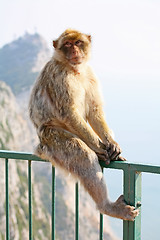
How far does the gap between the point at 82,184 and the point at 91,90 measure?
3.68 feet

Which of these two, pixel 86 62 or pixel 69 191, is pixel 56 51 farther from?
pixel 69 191

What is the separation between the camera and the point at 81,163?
333 centimetres

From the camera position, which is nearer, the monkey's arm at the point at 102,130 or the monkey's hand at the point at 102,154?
the monkey's hand at the point at 102,154

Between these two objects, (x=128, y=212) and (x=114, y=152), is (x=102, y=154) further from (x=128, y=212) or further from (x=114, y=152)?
(x=128, y=212)

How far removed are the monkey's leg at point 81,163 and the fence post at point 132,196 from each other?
5 centimetres

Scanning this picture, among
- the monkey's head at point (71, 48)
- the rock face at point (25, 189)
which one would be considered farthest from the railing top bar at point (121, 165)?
the rock face at point (25, 189)

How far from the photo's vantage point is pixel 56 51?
409 centimetres

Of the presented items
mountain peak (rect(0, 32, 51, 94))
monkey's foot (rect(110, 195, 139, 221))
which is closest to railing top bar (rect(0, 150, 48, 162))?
monkey's foot (rect(110, 195, 139, 221))

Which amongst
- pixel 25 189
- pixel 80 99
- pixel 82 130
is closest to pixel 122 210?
pixel 82 130

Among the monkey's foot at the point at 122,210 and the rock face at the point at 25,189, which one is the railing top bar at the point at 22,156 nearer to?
the monkey's foot at the point at 122,210

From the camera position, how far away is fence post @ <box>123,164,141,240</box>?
2.88 meters

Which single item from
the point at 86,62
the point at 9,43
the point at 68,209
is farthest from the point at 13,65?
the point at 86,62

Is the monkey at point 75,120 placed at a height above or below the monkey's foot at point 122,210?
above

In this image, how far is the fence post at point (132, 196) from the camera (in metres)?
2.88
